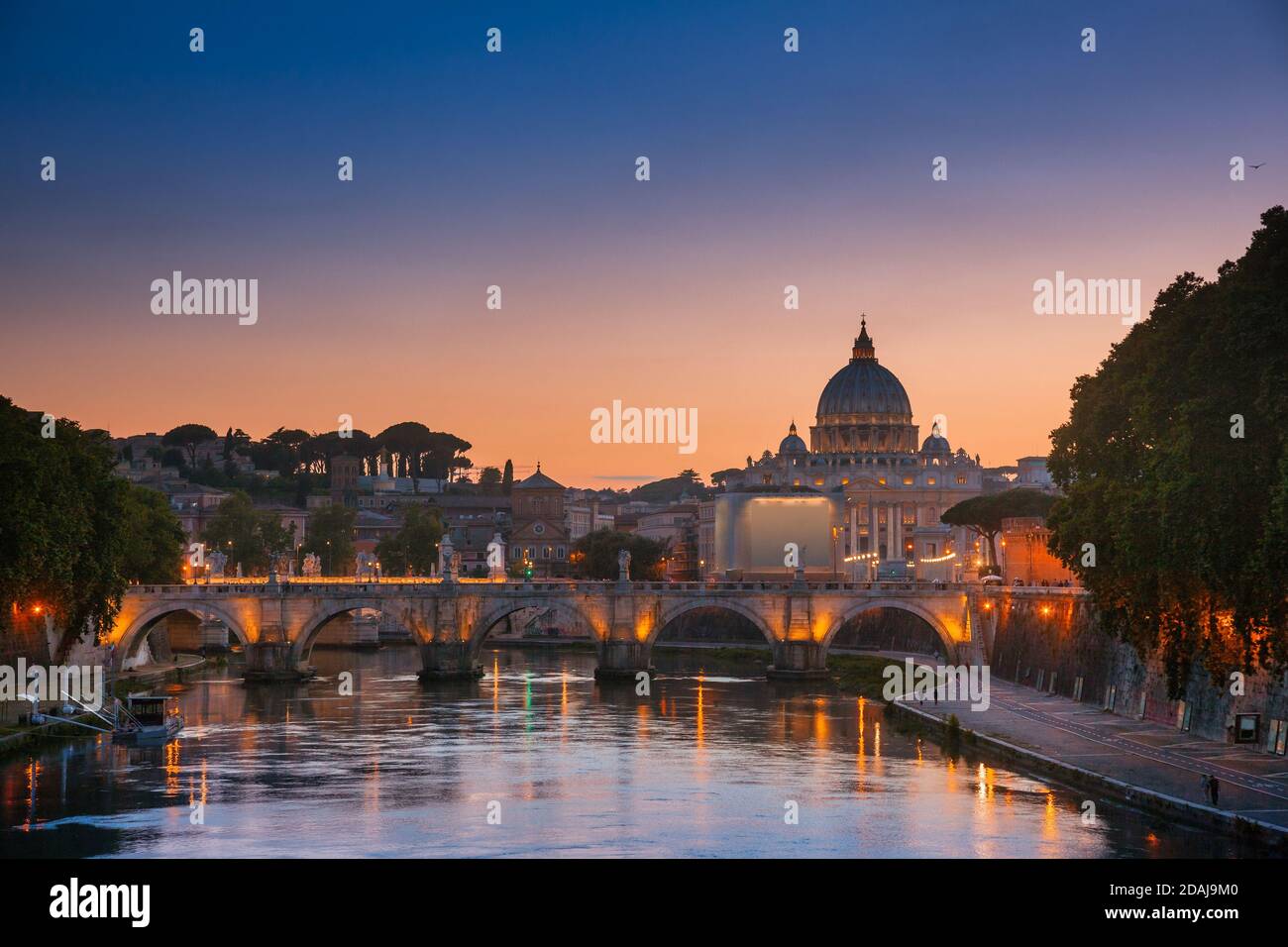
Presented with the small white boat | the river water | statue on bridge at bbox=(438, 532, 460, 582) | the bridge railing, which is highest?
statue on bridge at bbox=(438, 532, 460, 582)

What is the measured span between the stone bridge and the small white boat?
2404 centimetres

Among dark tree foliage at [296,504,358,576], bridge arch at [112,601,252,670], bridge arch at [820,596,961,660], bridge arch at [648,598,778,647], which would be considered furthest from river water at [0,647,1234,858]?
dark tree foliage at [296,504,358,576]

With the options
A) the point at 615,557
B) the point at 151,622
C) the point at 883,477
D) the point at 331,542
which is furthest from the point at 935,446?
the point at 151,622

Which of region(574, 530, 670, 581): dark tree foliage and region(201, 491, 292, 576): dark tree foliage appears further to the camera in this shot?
region(574, 530, 670, 581): dark tree foliage

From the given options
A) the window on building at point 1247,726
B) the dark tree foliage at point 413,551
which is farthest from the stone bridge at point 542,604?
the dark tree foliage at point 413,551

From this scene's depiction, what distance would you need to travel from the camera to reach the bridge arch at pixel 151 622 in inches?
3378

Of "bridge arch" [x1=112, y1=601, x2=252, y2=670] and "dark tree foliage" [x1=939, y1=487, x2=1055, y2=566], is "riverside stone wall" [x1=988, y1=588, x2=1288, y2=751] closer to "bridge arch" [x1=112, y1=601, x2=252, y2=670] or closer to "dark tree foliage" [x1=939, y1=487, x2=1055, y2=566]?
"dark tree foliage" [x1=939, y1=487, x2=1055, y2=566]

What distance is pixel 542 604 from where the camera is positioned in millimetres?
90750

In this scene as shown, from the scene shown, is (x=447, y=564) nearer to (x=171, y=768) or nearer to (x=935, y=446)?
(x=171, y=768)

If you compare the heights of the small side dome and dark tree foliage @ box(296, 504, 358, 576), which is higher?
the small side dome

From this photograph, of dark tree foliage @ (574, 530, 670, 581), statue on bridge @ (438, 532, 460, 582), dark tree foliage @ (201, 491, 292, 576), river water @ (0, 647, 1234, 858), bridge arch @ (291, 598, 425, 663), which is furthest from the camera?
dark tree foliage @ (574, 530, 670, 581)

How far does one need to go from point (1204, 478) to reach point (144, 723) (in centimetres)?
3730

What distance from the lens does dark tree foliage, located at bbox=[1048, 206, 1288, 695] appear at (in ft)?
138
